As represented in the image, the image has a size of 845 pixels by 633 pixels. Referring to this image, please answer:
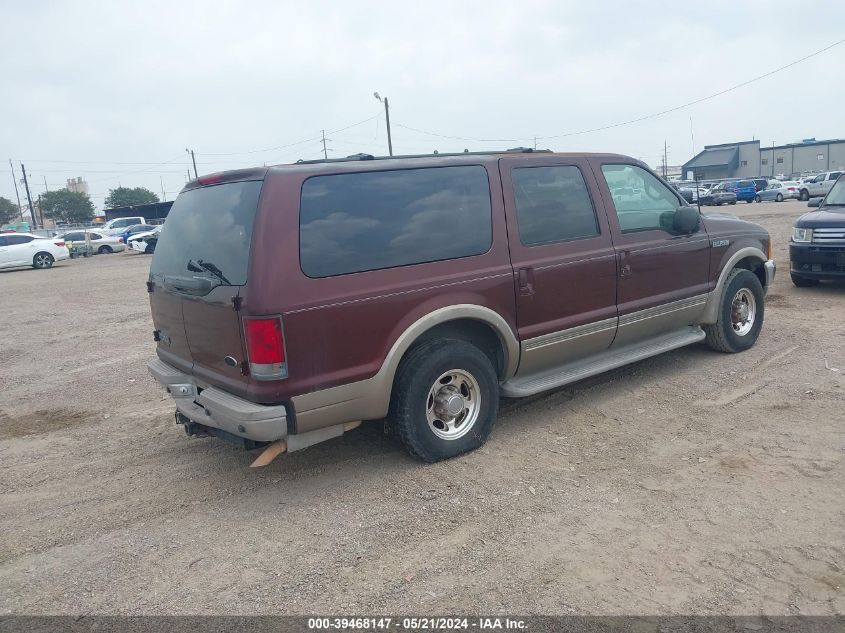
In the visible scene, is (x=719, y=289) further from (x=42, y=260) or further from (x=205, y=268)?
(x=42, y=260)

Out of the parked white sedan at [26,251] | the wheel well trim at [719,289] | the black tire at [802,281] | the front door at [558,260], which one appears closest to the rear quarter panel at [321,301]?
the front door at [558,260]

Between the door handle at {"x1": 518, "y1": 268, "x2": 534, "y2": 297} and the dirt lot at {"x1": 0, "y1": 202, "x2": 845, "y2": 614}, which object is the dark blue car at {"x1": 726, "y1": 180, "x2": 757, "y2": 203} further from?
the door handle at {"x1": 518, "y1": 268, "x2": 534, "y2": 297}

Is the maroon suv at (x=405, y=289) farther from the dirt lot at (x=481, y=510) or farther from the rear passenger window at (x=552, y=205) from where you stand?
the dirt lot at (x=481, y=510)

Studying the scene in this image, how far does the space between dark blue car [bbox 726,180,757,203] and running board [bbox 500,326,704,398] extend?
40.6 m

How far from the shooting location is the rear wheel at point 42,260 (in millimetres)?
24953

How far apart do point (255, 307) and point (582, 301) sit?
8.39 feet

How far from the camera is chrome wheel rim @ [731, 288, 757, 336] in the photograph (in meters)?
6.50

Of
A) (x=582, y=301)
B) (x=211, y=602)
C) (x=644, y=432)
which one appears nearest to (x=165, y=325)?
(x=211, y=602)

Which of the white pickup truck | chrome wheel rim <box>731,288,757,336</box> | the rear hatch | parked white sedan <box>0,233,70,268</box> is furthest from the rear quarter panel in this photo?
the white pickup truck

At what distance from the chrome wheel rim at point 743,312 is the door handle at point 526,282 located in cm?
288

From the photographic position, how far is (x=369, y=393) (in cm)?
396

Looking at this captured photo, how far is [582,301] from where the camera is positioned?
4.98m

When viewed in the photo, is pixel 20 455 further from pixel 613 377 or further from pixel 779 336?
pixel 779 336

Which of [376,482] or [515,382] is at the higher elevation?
[515,382]
